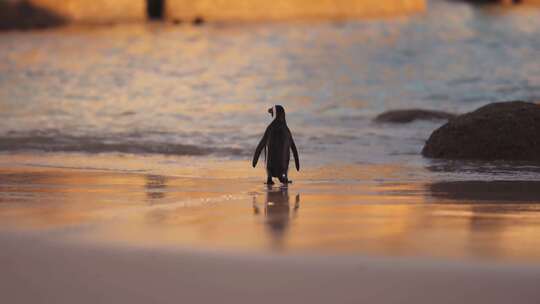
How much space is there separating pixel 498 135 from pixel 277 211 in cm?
560

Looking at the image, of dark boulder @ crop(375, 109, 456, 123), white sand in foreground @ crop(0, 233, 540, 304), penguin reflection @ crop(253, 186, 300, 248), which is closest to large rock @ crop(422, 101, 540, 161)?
penguin reflection @ crop(253, 186, 300, 248)

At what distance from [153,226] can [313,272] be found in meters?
1.76

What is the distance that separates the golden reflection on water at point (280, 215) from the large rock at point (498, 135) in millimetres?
2726

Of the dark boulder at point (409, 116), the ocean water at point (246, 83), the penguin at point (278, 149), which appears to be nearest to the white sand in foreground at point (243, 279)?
the penguin at point (278, 149)

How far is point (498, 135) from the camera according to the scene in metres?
13.5

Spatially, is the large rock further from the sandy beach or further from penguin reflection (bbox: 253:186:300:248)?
penguin reflection (bbox: 253:186:300:248)

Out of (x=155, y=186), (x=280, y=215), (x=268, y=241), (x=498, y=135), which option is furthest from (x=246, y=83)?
(x=268, y=241)

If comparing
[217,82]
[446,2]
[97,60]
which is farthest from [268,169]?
[446,2]

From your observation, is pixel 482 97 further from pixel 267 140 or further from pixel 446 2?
pixel 446 2

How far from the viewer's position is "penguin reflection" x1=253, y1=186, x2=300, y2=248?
24.4ft

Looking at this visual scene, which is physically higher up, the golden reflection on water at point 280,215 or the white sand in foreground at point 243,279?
the golden reflection on water at point 280,215

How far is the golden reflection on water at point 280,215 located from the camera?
7055mm

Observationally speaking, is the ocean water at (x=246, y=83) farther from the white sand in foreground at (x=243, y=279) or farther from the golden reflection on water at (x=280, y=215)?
the white sand in foreground at (x=243, y=279)

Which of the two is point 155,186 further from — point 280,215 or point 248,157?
point 248,157
